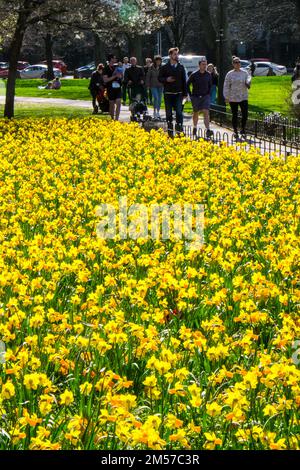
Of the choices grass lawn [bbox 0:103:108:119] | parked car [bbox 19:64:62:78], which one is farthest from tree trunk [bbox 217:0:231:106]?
parked car [bbox 19:64:62:78]

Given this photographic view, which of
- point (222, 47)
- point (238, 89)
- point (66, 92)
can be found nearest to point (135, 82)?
point (222, 47)

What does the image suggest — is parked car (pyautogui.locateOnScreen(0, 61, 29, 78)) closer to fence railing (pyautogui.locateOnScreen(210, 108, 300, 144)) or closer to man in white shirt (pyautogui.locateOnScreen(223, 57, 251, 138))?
fence railing (pyautogui.locateOnScreen(210, 108, 300, 144))

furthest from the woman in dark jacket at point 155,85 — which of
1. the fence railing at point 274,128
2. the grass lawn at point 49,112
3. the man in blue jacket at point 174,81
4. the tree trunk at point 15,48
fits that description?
the man in blue jacket at point 174,81

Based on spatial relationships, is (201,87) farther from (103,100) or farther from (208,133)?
(103,100)

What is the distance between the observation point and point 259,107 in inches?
1373

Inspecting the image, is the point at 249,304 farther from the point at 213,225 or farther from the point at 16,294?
the point at 213,225

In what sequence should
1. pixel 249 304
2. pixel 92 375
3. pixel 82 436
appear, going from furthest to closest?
1. pixel 249 304
2. pixel 92 375
3. pixel 82 436

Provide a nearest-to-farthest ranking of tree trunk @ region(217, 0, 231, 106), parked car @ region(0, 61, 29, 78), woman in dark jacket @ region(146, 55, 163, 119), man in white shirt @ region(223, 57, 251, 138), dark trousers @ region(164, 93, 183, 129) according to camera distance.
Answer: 1. man in white shirt @ region(223, 57, 251, 138)
2. dark trousers @ region(164, 93, 183, 129)
3. woman in dark jacket @ region(146, 55, 163, 119)
4. tree trunk @ region(217, 0, 231, 106)
5. parked car @ region(0, 61, 29, 78)

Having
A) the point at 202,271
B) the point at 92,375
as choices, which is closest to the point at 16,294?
the point at 202,271

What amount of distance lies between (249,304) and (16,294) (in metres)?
1.98

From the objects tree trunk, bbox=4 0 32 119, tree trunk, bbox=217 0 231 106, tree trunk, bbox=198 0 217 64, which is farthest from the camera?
tree trunk, bbox=198 0 217 64

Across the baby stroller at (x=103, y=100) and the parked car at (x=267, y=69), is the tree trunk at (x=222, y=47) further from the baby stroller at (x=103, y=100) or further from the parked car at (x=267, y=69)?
the parked car at (x=267, y=69)

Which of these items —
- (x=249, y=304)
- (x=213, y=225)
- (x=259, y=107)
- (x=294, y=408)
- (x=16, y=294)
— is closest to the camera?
(x=294, y=408)

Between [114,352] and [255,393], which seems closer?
[255,393]
